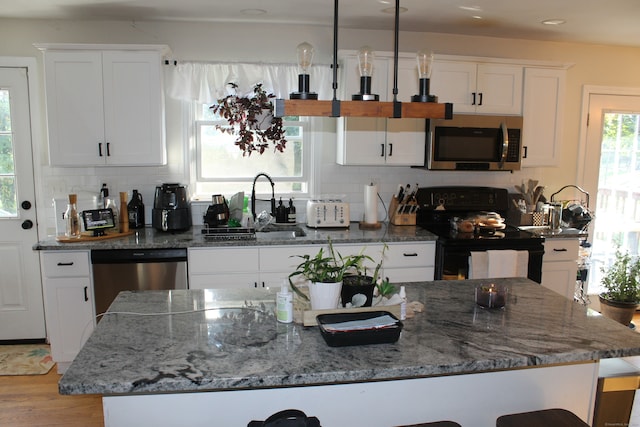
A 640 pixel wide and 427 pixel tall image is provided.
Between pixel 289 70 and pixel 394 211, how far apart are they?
4.70 ft

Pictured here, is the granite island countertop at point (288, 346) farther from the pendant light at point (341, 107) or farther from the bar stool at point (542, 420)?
the pendant light at point (341, 107)

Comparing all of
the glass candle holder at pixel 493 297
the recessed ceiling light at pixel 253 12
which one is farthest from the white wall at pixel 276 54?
the glass candle holder at pixel 493 297

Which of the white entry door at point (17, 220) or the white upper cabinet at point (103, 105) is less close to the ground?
the white upper cabinet at point (103, 105)

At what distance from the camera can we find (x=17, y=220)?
3924 mm

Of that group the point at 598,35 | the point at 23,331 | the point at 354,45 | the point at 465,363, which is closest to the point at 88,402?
the point at 23,331

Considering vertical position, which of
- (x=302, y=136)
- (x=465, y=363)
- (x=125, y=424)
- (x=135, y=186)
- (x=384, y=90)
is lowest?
(x=125, y=424)

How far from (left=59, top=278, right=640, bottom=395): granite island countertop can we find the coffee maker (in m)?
1.47

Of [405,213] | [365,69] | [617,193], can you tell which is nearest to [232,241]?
[405,213]

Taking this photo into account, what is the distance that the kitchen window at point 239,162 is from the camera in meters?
4.01

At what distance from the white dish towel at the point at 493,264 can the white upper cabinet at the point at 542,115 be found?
927 mm

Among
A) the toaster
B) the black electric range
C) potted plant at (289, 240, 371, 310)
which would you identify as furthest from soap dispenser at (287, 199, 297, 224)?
potted plant at (289, 240, 371, 310)

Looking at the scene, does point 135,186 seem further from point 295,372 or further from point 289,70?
point 295,372

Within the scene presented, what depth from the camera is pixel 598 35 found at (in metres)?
4.05

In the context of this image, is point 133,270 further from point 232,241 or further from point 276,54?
point 276,54
